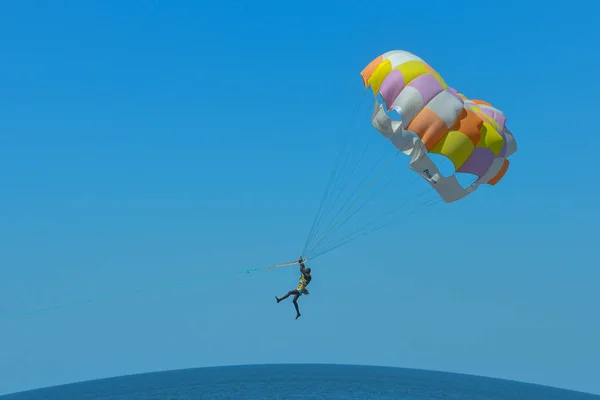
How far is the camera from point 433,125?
20.6 metres

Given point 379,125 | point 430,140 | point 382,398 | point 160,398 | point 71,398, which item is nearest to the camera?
point 430,140

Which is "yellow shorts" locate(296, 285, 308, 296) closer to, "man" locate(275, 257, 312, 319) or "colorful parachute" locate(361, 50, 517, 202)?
"man" locate(275, 257, 312, 319)

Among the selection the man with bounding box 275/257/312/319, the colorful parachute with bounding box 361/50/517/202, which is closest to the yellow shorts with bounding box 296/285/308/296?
the man with bounding box 275/257/312/319

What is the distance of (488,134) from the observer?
21.3 m

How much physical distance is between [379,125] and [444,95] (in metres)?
2.34

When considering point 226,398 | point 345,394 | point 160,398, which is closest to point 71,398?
point 160,398

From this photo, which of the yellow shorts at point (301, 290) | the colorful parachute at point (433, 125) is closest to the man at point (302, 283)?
the yellow shorts at point (301, 290)

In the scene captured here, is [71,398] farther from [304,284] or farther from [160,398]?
[304,284]

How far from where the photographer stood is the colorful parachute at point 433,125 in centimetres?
2066

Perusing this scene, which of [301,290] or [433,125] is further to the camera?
[301,290]

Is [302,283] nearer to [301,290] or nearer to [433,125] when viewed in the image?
[301,290]

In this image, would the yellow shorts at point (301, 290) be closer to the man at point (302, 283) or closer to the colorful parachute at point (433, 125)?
the man at point (302, 283)

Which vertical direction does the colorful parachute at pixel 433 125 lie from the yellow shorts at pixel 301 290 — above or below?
above

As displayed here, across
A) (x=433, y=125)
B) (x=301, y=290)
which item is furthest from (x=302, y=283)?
(x=433, y=125)
